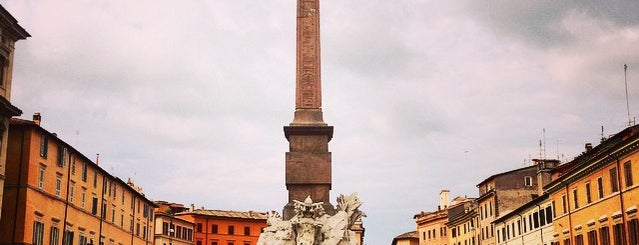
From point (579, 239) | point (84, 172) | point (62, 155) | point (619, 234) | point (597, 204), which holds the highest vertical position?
point (62, 155)

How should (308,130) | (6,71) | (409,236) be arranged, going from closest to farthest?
1. (308,130)
2. (6,71)
3. (409,236)

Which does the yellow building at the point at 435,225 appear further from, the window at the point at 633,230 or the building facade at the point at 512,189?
the window at the point at 633,230

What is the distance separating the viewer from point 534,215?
1738 inches

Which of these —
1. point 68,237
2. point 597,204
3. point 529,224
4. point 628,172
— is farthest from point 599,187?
point 68,237

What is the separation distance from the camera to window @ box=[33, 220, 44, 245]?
1335 inches

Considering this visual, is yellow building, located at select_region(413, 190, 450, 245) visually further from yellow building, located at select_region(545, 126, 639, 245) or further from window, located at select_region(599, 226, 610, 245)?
window, located at select_region(599, 226, 610, 245)

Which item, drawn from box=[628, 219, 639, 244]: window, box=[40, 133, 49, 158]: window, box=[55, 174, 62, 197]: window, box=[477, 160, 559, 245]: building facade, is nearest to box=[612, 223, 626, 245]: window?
box=[628, 219, 639, 244]: window

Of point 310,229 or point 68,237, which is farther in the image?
point 68,237

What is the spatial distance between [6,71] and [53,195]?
7.77m

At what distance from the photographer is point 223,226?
77.2 m

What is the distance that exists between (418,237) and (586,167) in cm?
5245

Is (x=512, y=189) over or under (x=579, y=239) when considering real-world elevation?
over

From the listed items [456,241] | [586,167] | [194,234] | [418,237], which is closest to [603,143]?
[586,167]

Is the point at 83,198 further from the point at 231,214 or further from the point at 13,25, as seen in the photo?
the point at 231,214
